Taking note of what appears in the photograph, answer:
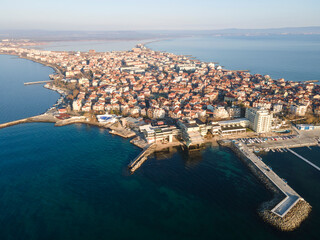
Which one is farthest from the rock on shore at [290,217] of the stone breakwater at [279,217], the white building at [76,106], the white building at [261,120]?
the white building at [76,106]

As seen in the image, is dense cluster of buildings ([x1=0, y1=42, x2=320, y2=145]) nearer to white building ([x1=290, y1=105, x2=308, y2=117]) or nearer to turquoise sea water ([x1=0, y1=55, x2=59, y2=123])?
white building ([x1=290, y1=105, x2=308, y2=117])

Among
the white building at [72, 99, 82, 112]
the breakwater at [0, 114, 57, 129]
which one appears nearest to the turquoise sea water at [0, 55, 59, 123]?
the breakwater at [0, 114, 57, 129]

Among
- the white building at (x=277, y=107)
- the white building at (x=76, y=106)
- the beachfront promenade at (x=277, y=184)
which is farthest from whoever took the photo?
the white building at (x=76, y=106)

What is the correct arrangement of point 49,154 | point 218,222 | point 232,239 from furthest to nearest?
point 49,154, point 218,222, point 232,239

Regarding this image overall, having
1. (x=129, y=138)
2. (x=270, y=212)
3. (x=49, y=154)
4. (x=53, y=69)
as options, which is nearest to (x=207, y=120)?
(x=129, y=138)

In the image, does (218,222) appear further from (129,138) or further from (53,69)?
(53,69)

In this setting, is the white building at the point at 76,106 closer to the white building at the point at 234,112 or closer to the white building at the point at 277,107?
the white building at the point at 234,112
